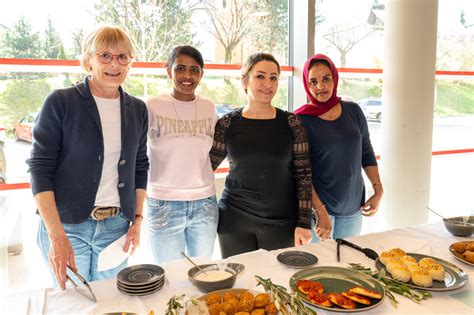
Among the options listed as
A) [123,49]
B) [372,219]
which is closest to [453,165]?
[372,219]

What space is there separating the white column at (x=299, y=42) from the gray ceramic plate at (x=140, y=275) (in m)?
2.39

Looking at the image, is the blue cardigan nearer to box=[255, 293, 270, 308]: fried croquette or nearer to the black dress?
the black dress

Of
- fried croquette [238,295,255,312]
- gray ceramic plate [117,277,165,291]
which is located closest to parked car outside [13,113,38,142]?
gray ceramic plate [117,277,165,291]

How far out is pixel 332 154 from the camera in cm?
212

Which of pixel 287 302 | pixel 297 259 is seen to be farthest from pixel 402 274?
pixel 287 302

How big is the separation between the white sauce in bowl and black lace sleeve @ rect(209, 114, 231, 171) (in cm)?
83

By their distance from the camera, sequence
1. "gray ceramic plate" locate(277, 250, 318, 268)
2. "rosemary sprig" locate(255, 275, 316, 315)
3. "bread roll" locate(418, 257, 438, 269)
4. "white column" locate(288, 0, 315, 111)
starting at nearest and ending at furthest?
"rosemary sprig" locate(255, 275, 316, 315)
"bread roll" locate(418, 257, 438, 269)
"gray ceramic plate" locate(277, 250, 318, 268)
"white column" locate(288, 0, 315, 111)

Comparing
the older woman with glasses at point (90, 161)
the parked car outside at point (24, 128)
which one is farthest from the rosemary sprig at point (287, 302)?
the parked car outside at point (24, 128)

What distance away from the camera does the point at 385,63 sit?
3.18 m

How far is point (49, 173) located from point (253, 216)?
943 mm

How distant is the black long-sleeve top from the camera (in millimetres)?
1942

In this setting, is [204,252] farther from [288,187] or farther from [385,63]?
[385,63]

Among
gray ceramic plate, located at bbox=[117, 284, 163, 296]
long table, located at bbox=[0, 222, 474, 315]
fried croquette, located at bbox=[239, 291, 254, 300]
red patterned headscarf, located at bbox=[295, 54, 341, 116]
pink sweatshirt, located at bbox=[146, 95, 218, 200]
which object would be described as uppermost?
red patterned headscarf, located at bbox=[295, 54, 341, 116]

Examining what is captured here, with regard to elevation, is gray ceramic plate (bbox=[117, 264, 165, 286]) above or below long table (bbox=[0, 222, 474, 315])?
above
